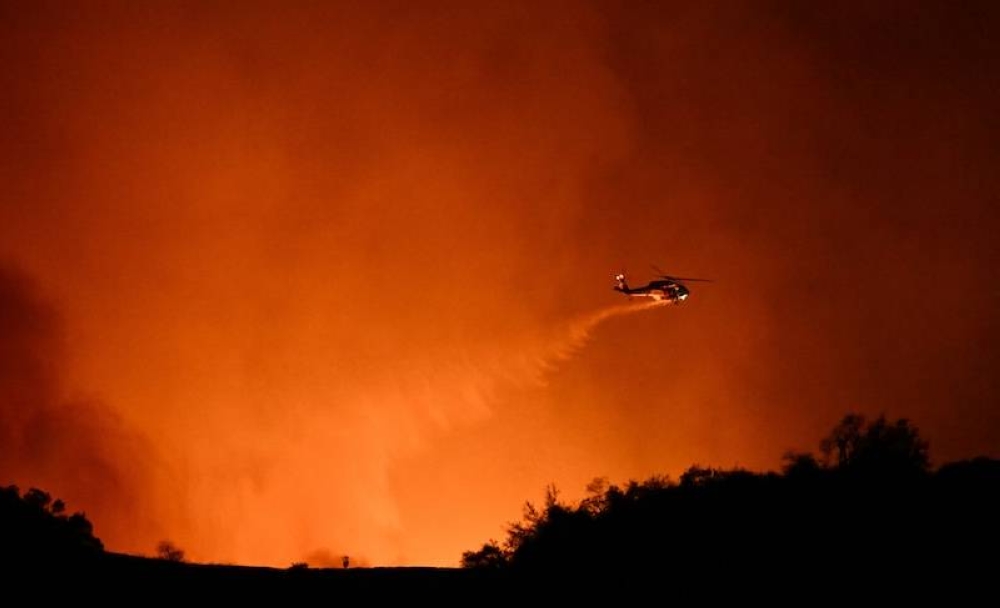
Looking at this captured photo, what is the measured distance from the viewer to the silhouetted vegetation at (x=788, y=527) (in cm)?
3609

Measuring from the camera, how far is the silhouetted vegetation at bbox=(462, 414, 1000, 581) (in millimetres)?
36094

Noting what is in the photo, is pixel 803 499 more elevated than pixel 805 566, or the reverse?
pixel 803 499

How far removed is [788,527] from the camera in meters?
40.0

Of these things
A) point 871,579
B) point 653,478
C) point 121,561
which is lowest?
point 871,579

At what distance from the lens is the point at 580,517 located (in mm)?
54562

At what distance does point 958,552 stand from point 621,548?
55.9 ft

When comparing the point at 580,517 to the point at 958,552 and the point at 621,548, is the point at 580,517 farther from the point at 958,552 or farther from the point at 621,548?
the point at 958,552

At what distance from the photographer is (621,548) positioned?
4291 cm

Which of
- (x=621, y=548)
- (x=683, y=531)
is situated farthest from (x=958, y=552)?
(x=621, y=548)

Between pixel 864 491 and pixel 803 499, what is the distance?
135 inches

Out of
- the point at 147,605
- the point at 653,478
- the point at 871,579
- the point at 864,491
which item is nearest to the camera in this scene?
the point at 871,579

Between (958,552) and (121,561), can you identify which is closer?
(958,552)

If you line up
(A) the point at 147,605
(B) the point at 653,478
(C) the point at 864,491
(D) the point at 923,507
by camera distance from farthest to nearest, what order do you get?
(B) the point at 653,478 < (C) the point at 864,491 < (D) the point at 923,507 < (A) the point at 147,605

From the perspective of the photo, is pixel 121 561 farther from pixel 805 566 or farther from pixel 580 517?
pixel 805 566
